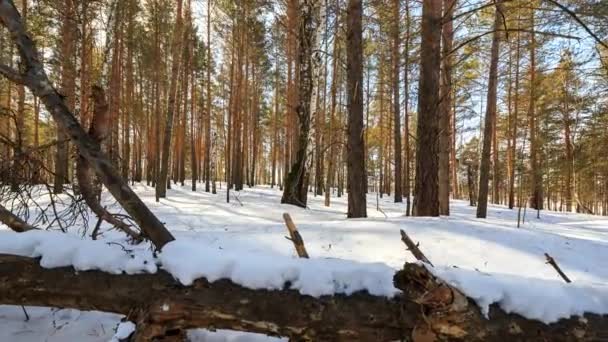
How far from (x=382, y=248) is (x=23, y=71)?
342 cm

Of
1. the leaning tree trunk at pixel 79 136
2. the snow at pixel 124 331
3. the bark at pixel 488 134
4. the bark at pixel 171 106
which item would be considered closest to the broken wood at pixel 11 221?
the leaning tree trunk at pixel 79 136

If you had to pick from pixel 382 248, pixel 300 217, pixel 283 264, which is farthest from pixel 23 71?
pixel 300 217

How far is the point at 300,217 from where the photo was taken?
679 cm

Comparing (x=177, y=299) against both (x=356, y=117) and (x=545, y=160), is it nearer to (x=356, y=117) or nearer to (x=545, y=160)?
(x=356, y=117)

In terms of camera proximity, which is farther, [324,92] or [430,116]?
[324,92]

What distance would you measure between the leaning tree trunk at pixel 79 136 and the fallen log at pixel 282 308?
565 millimetres

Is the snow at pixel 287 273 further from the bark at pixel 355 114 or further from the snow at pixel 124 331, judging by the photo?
the bark at pixel 355 114

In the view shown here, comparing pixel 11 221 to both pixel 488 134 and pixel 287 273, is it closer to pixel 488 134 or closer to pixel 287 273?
pixel 287 273

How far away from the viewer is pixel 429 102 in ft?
18.8

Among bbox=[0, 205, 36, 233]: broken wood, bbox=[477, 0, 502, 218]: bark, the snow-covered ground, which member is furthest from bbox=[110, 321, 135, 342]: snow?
bbox=[477, 0, 502, 218]: bark

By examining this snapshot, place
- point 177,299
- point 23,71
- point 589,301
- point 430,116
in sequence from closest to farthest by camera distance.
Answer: point 589,301 → point 177,299 → point 23,71 → point 430,116

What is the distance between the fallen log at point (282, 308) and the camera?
67.4 inches

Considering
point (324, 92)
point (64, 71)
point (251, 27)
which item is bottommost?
point (64, 71)

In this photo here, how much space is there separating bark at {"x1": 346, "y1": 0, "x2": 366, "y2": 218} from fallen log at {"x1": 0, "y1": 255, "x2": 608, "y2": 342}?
4.68 meters
